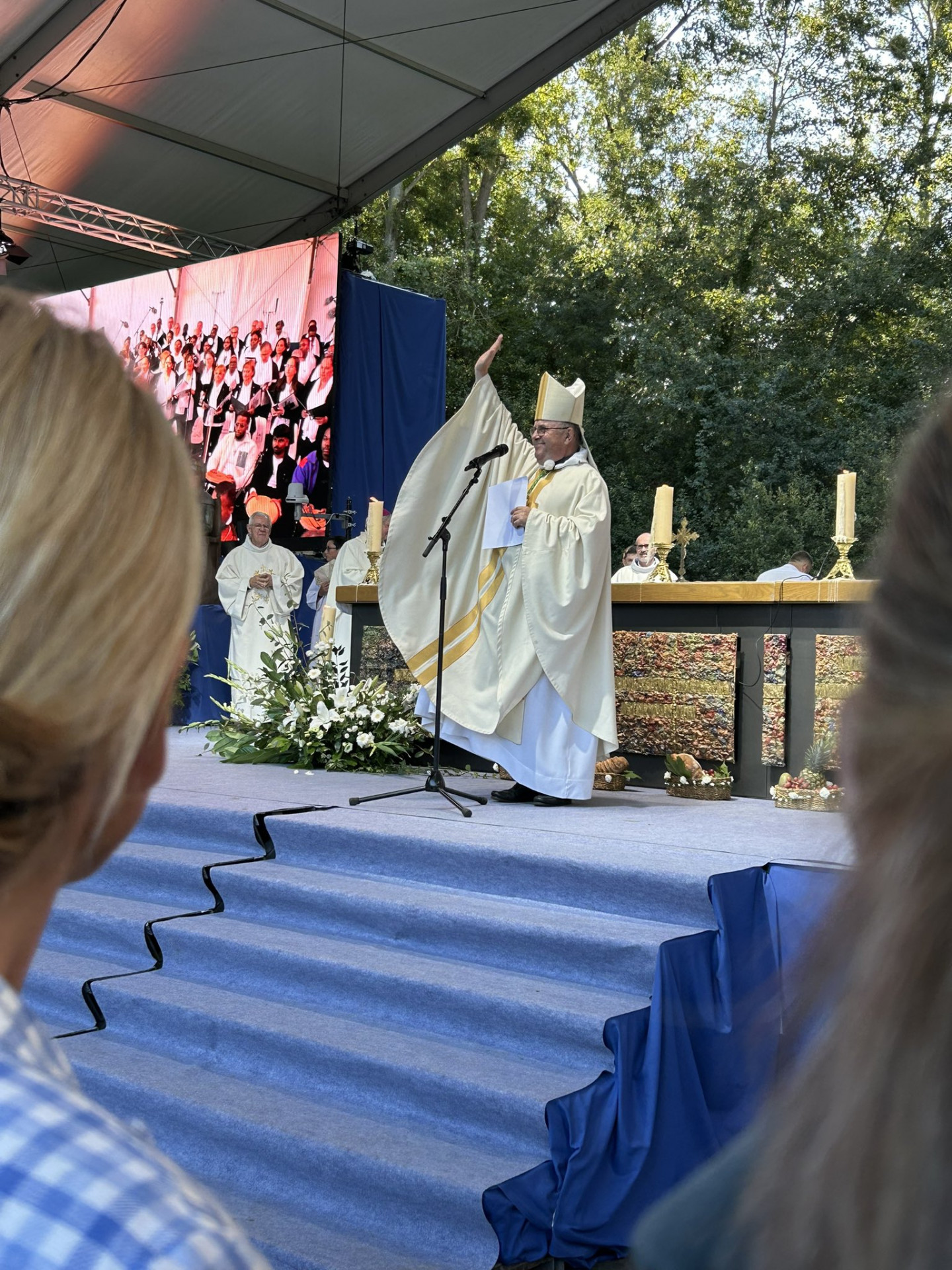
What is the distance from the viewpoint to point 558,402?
6000mm

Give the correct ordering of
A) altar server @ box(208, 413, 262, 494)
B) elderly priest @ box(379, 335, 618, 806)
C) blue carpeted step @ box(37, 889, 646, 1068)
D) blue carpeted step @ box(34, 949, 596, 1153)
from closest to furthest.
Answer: blue carpeted step @ box(34, 949, 596, 1153), blue carpeted step @ box(37, 889, 646, 1068), elderly priest @ box(379, 335, 618, 806), altar server @ box(208, 413, 262, 494)

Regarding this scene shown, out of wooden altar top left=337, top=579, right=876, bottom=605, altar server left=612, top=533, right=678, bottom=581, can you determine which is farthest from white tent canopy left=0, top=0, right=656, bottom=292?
wooden altar top left=337, top=579, right=876, bottom=605

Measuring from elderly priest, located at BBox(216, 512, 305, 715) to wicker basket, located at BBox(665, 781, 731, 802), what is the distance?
194 inches

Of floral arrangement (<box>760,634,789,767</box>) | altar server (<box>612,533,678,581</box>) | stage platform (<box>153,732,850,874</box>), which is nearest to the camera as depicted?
stage platform (<box>153,732,850,874</box>)

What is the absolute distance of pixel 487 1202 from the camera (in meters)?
2.75

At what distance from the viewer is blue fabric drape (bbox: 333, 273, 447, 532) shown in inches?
512

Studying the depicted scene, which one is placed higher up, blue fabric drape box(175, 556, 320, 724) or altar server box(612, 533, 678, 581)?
altar server box(612, 533, 678, 581)

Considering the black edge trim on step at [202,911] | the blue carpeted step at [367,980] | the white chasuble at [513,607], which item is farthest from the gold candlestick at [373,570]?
the blue carpeted step at [367,980]

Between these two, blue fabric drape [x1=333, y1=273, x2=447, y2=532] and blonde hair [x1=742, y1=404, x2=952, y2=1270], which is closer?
blonde hair [x1=742, y1=404, x2=952, y2=1270]

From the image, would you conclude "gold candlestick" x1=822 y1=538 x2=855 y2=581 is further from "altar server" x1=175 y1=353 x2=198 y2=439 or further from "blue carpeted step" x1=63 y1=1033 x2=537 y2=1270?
"altar server" x1=175 y1=353 x2=198 y2=439

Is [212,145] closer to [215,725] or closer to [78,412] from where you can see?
[215,725]

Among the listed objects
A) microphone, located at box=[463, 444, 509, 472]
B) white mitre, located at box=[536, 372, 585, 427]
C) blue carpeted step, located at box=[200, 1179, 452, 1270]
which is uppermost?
white mitre, located at box=[536, 372, 585, 427]

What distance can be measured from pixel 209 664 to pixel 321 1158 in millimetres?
8853

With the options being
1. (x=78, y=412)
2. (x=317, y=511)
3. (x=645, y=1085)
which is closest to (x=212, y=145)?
(x=317, y=511)
